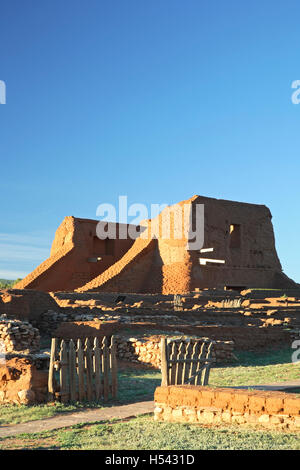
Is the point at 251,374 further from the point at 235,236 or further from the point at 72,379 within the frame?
the point at 235,236

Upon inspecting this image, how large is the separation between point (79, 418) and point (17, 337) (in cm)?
613

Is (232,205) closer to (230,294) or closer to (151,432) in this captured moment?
(230,294)

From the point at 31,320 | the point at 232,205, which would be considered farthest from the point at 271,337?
the point at 232,205

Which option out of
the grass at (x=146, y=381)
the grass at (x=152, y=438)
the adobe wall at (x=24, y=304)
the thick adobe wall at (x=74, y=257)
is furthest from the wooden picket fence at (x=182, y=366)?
the thick adobe wall at (x=74, y=257)

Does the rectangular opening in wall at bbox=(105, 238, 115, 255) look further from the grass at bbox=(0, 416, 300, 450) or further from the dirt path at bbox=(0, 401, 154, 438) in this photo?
the grass at bbox=(0, 416, 300, 450)

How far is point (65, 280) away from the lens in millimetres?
34656

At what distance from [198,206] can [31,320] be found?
18645mm

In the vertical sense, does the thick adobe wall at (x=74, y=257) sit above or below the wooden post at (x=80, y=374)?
above

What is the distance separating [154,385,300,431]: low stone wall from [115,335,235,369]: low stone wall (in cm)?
629

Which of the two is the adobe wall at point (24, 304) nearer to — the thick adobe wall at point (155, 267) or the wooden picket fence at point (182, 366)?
the wooden picket fence at point (182, 366)

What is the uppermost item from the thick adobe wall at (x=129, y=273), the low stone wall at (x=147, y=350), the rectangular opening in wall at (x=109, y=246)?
the rectangular opening in wall at (x=109, y=246)

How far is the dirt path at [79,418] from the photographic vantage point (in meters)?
6.81

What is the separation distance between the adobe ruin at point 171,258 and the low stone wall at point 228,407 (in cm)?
2406

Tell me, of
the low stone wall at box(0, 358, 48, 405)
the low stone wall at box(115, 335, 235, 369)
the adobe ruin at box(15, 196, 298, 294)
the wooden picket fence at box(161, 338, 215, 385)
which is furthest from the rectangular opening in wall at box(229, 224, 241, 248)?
the low stone wall at box(0, 358, 48, 405)
